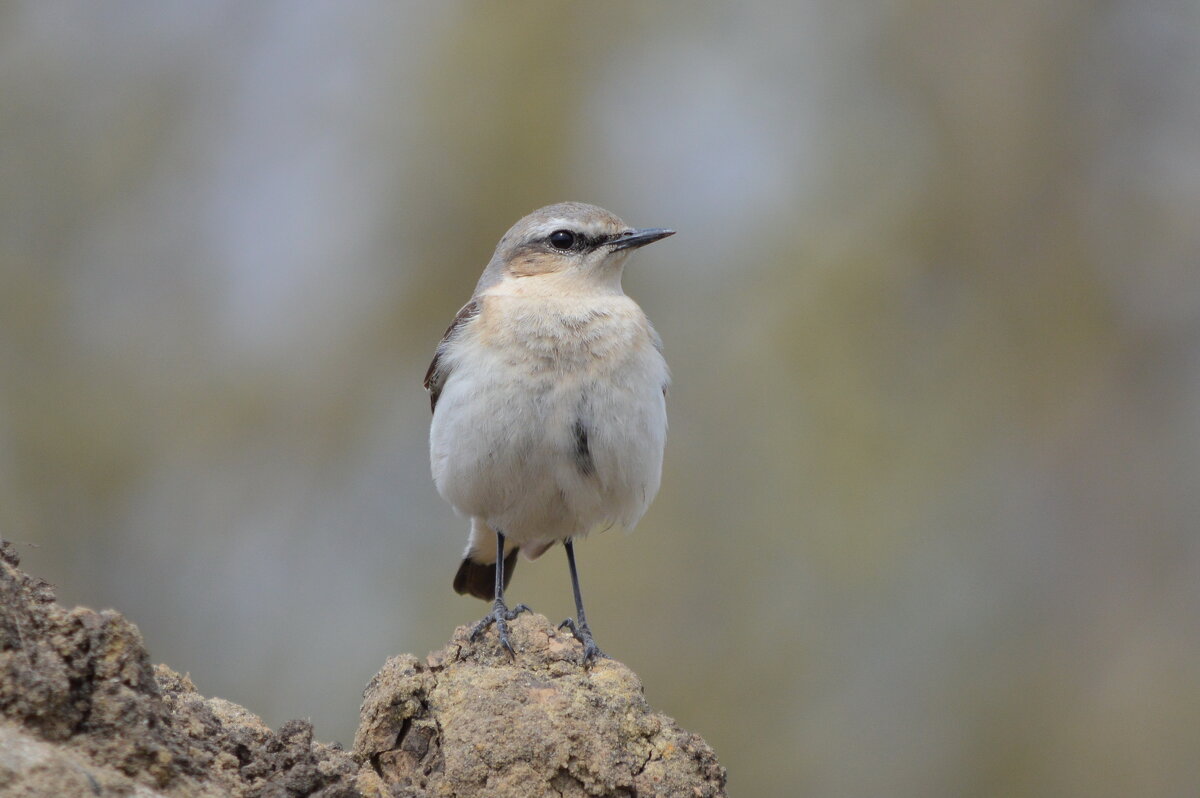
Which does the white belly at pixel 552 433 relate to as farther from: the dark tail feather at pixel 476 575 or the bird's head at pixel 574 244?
the dark tail feather at pixel 476 575

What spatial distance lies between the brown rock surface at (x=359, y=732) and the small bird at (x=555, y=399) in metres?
1.11

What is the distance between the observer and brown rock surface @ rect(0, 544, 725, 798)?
316 centimetres

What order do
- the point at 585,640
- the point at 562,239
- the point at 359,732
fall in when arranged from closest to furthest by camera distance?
the point at 359,732
the point at 585,640
the point at 562,239

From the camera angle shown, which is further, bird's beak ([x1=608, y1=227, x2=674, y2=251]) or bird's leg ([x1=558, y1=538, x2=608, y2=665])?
bird's beak ([x1=608, y1=227, x2=674, y2=251])

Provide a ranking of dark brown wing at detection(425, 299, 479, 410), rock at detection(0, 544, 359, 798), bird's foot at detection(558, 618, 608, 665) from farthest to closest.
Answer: dark brown wing at detection(425, 299, 479, 410)
bird's foot at detection(558, 618, 608, 665)
rock at detection(0, 544, 359, 798)

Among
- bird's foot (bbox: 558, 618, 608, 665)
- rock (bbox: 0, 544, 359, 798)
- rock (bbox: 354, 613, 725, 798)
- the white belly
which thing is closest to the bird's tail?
the white belly

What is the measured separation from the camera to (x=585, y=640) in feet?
19.1

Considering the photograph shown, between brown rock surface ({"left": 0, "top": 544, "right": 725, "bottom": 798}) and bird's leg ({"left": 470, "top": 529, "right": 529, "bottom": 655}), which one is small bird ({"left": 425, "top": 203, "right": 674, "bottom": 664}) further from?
brown rock surface ({"left": 0, "top": 544, "right": 725, "bottom": 798})

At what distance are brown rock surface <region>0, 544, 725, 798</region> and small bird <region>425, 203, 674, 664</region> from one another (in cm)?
111

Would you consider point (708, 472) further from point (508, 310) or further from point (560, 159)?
point (508, 310)

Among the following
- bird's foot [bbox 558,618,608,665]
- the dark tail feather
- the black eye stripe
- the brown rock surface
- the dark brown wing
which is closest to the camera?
the brown rock surface

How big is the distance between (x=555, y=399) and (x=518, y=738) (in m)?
2.22

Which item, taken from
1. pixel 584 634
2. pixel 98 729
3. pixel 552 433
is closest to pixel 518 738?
pixel 98 729

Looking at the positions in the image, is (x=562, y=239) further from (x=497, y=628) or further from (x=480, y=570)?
(x=497, y=628)
